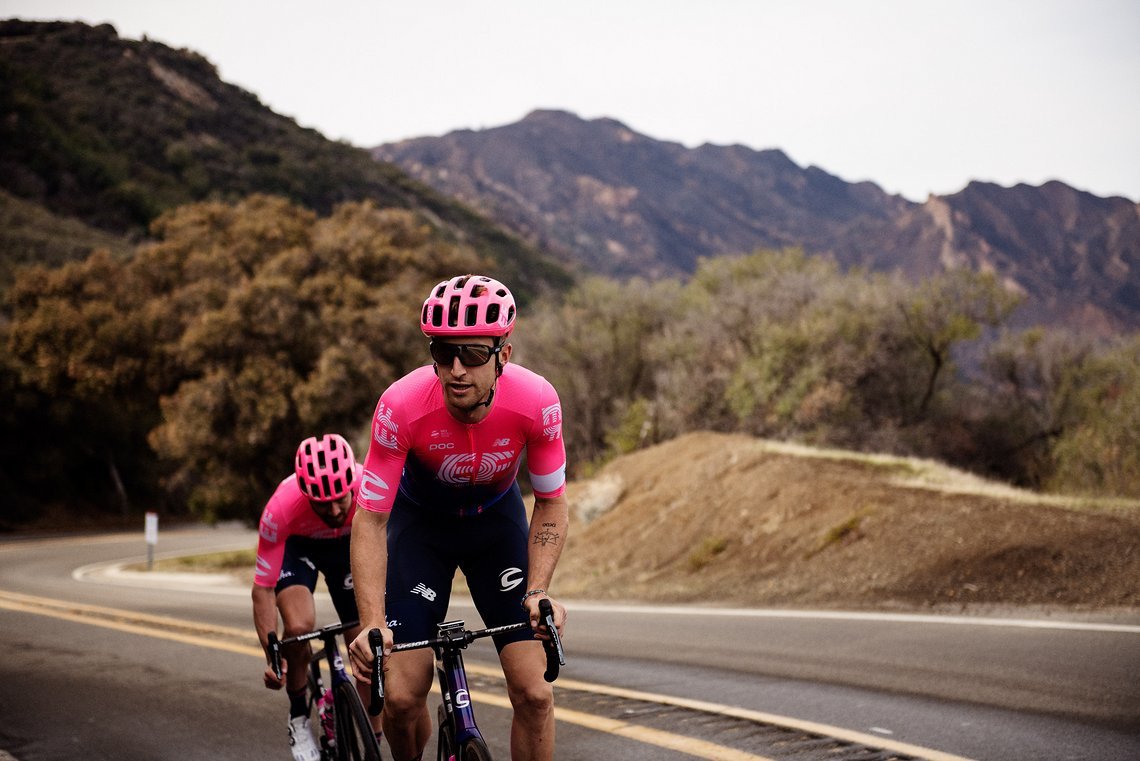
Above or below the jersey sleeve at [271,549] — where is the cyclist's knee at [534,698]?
below

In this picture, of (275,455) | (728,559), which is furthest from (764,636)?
(275,455)

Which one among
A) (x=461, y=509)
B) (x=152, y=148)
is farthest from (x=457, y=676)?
(x=152, y=148)

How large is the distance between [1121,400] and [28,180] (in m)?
67.2

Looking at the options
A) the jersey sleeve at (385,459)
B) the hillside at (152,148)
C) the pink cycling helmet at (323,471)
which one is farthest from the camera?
the hillside at (152,148)

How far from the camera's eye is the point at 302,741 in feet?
17.3

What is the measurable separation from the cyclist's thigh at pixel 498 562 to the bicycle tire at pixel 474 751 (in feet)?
1.88

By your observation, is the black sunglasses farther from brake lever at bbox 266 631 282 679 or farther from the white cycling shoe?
the white cycling shoe

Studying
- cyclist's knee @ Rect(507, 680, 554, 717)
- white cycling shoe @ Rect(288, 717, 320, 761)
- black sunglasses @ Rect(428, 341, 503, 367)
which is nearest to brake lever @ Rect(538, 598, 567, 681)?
cyclist's knee @ Rect(507, 680, 554, 717)

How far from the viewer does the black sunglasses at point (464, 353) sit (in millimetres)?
3494

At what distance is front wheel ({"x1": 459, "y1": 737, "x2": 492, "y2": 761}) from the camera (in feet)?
11.1

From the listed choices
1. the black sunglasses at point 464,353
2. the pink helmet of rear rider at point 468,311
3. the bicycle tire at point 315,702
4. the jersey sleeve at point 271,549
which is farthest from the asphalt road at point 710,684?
the pink helmet of rear rider at point 468,311

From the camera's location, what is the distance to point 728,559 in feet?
43.7

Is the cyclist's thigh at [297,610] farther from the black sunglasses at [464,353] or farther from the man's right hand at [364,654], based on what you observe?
the black sunglasses at [464,353]

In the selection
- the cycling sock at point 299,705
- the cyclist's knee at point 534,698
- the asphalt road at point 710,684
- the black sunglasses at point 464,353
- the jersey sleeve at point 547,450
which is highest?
the black sunglasses at point 464,353
